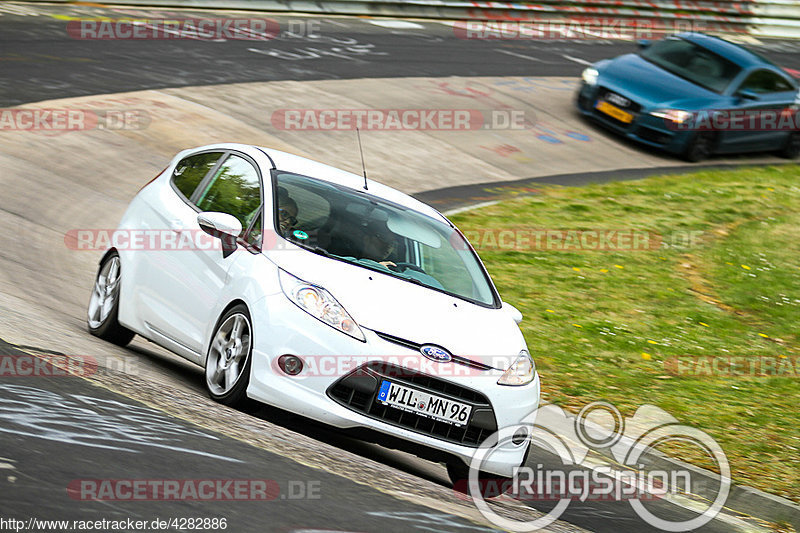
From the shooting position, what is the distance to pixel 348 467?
582cm

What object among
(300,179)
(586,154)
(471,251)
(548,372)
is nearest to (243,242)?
(300,179)

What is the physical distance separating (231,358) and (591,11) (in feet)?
83.3

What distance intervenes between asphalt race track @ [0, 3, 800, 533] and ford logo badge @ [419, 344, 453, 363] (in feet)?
2.10

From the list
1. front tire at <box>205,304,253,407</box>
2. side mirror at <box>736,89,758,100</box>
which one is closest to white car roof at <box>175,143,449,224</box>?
front tire at <box>205,304,253,407</box>

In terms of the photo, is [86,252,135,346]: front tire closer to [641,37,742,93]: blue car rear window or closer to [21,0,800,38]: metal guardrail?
[641,37,742,93]: blue car rear window

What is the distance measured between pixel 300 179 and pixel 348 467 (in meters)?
2.40

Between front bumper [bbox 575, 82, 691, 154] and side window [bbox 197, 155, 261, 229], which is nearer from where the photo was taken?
side window [bbox 197, 155, 261, 229]

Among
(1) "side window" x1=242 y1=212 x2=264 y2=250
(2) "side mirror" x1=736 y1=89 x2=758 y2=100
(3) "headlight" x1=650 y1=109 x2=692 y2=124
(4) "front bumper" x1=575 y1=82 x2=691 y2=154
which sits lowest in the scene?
(4) "front bumper" x1=575 y1=82 x2=691 y2=154

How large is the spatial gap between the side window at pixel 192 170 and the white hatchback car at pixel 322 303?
1 centimetres

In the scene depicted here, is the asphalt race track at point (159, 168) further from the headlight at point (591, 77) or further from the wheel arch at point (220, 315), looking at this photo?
the headlight at point (591, 77)

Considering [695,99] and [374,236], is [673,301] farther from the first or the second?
[695,99]

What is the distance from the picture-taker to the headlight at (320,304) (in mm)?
6234

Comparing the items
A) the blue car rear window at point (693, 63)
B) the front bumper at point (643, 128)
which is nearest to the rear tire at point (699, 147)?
the front bumper at point (643, 128)

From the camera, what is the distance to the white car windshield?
23.3ft
